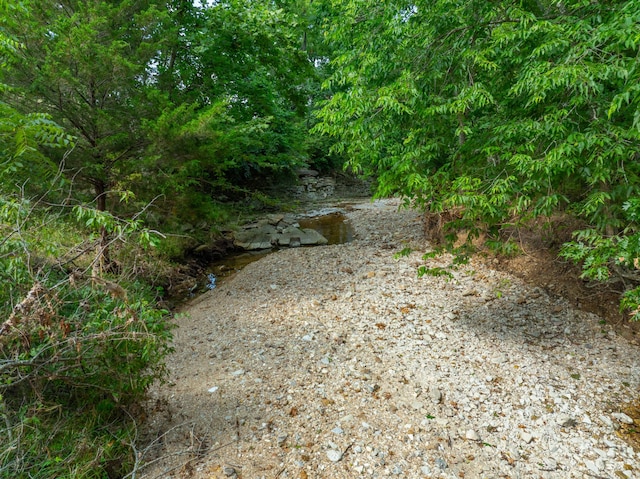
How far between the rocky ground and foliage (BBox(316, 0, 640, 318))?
130 cm

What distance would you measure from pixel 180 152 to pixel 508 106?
4.94 metres

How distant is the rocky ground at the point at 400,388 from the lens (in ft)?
8.83

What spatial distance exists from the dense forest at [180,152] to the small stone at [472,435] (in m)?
1.61

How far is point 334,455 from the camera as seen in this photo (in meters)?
2.76

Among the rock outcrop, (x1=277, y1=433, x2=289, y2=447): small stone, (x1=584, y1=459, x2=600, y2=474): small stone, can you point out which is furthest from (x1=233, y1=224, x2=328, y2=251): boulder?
(x1=584, y1=459, x2=600, y2=474): small stone

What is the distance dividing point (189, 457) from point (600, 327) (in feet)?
16.1

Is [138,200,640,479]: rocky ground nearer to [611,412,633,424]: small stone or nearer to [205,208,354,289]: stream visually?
[611,412,633,424]: small stone

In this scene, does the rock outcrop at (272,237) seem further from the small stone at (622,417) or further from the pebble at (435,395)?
the small stone at (622,417)

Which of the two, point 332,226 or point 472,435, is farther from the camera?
point 332,226

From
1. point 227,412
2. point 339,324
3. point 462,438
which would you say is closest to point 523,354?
point 462,438

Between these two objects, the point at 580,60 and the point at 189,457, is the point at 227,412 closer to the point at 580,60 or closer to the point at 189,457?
the point at 189,457

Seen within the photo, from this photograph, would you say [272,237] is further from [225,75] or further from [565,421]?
[565,421]

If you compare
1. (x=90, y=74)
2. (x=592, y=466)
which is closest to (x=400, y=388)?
Answer: (x=592, y=466)

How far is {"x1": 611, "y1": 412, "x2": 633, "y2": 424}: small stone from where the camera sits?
116 inches
